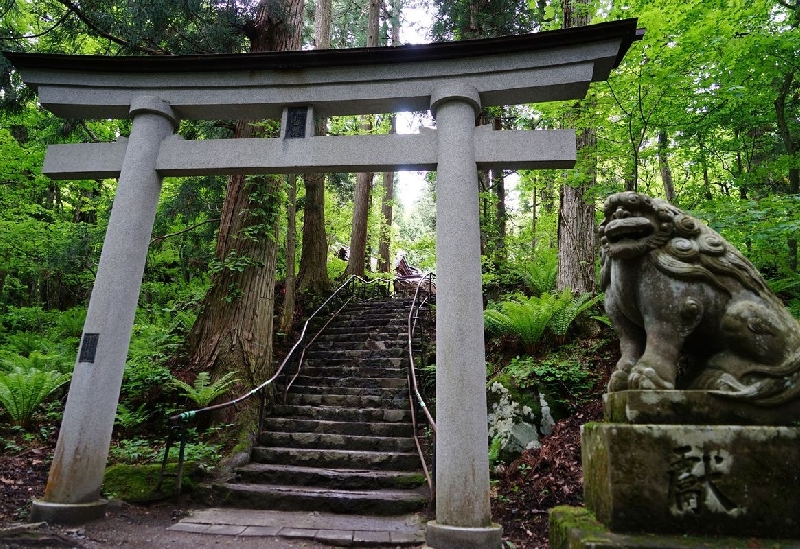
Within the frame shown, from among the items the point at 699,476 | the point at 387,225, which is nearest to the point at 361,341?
the point at 699,476

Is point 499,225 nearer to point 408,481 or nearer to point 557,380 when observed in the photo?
point 557,380

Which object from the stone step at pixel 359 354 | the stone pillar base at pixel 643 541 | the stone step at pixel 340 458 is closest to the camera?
the stone pillar base at pixel 643 541

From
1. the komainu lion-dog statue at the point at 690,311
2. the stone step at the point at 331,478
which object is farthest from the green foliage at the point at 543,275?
the komainu lion-dog statue at the point at 690,311

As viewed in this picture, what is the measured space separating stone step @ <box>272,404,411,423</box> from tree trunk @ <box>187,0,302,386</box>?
645mm

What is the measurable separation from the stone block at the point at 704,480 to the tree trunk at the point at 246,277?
5643 millimetres

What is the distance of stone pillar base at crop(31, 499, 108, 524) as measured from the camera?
4.12 metres

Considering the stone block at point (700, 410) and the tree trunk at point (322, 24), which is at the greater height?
the tree trunk at point (322, 24)

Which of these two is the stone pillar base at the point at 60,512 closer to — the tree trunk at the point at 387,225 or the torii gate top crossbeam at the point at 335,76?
the torii gate top crossbeam at the point at 335,76

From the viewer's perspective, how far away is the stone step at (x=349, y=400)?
24.1 feet

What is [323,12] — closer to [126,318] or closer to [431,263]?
[431,263]

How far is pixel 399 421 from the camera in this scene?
22.7ft

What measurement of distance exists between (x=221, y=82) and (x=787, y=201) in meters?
6.99

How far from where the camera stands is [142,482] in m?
5.18

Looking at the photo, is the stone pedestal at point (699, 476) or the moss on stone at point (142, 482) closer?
the stone pedestal at point (699, 476)
